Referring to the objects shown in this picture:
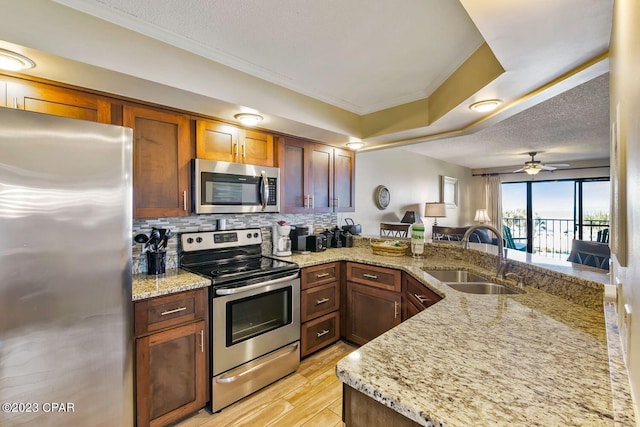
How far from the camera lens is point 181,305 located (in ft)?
5.98

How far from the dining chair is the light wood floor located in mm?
2453

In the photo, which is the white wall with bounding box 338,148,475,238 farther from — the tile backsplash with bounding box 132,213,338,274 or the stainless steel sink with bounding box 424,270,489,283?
the stainless steel sink with bounding box 424,270,489,283

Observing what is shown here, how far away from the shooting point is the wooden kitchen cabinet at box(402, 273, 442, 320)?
1.92 m

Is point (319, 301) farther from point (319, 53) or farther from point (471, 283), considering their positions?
point (319, 53)

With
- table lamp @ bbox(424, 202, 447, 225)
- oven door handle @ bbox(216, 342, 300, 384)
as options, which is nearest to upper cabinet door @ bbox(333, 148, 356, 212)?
oven door handle @ bbox(216, 342, 300, 384)

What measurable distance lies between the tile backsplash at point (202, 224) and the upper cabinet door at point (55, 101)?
2.58ft

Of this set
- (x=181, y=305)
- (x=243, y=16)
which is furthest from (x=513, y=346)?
(x=243, y=16)

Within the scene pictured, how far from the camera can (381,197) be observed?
460cm

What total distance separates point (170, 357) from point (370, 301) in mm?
1651

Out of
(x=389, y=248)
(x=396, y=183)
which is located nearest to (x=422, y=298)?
(x=389, y=248)

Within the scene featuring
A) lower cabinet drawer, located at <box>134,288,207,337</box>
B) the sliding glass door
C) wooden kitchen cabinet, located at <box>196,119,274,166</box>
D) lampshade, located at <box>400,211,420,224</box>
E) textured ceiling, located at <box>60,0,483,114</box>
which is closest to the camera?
textured ceiling, located at <box>60,0,483,114</box>

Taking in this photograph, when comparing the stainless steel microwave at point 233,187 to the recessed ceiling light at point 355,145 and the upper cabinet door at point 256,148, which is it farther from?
the recessed ceiling light at point 355,145

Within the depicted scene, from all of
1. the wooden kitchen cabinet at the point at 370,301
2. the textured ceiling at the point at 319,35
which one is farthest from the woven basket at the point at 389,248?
the textured ceiling at the point at 319,35

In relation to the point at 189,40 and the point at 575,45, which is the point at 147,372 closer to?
the point at 189,40
